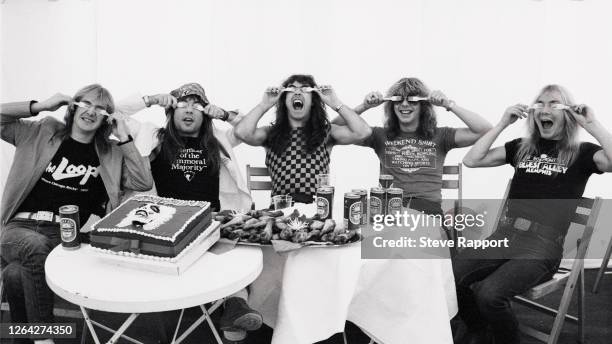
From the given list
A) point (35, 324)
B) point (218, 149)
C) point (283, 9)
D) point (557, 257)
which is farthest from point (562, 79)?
point (35, 324)

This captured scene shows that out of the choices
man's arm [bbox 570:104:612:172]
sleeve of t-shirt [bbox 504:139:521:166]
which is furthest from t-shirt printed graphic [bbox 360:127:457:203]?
man's arm [bbox 570:104:612:172]

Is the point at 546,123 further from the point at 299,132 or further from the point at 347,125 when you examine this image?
the point at 299,132

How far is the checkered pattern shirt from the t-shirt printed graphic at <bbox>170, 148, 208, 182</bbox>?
37 cm

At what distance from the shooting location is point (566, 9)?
282cm

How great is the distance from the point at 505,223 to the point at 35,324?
6.63 feet

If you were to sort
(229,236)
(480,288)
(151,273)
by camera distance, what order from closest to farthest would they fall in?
(151,273)
(229,236)
(480,288)

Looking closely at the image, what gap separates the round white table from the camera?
126 cm

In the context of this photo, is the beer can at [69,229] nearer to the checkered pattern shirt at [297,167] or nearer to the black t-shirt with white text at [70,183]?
the black t-shirt with white text at [70,183]

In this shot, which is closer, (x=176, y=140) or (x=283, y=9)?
(x=176, y=140)

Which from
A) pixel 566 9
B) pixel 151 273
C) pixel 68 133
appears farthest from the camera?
pixel 566 9

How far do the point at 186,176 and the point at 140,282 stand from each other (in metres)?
1.13

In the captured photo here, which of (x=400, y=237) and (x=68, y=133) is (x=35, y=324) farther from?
(x=400, y=237)

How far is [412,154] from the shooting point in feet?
8.43

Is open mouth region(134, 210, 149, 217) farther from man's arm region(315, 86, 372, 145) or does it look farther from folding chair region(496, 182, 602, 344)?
folding chair region(496, 182, 602, 344)
